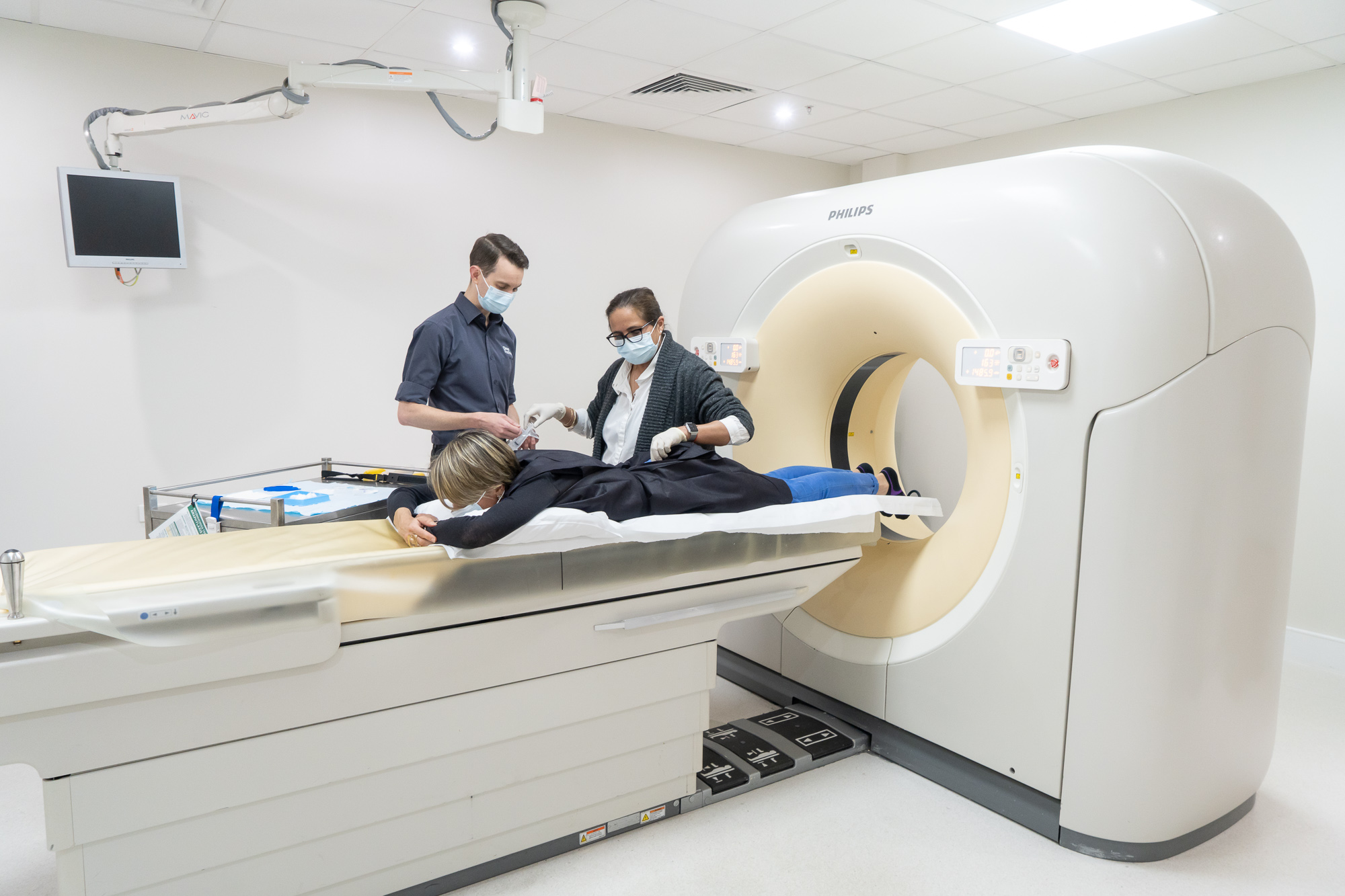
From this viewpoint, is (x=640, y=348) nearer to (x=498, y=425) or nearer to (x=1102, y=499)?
(x=498, y=425)

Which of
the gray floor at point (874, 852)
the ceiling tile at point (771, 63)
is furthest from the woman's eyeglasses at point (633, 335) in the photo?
the ceiling tile at point (771, 63)

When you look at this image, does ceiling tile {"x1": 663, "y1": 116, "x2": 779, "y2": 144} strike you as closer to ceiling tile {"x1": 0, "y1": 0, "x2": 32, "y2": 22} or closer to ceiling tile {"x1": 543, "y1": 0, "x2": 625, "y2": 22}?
ceiling tile {"x1": 543, "y1": 0, "x2": 625, "y2": 22}

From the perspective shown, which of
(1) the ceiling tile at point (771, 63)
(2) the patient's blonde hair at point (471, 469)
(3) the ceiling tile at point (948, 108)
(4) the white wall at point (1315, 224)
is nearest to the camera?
(2) the patient's blonde hair at point (471, 469)

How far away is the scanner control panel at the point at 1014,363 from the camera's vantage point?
5.93 ft

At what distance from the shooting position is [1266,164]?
3.23 metres

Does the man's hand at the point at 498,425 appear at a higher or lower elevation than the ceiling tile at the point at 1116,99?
lower

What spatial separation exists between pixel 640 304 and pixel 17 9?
2.25 m

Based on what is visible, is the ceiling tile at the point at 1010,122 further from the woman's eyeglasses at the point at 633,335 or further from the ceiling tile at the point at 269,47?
the ceiling tile at the point at 269,47

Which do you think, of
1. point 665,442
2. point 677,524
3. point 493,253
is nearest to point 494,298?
point 493,253

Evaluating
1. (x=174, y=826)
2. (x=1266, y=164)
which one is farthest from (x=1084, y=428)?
(x=1266, y=164)

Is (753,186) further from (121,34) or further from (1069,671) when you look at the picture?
(1069,671)

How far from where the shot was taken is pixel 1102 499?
1.77 metres

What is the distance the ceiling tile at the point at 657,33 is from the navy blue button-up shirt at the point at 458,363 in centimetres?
105

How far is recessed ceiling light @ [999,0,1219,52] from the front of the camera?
2533mm
